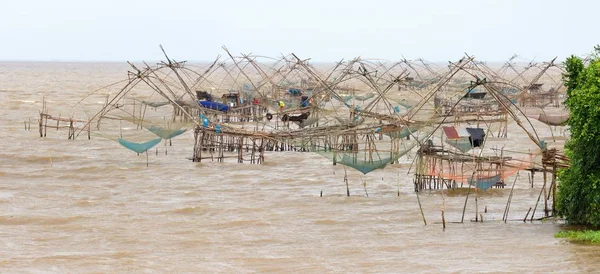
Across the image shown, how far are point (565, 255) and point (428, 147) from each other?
348cm

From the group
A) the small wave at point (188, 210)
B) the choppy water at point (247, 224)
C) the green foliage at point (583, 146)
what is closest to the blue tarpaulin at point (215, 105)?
the choppy water at point (247, 224)

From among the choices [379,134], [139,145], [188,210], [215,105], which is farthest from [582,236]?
[215,105]

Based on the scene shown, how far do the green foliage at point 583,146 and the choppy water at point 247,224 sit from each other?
1.53 ft

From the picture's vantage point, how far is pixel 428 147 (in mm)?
11336

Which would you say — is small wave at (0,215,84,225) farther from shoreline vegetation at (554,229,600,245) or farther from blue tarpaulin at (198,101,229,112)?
blue tarpaulin at (198,101,229,112)

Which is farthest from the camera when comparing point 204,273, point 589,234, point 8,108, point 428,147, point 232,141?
point 8,108

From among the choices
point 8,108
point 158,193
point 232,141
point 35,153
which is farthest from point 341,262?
point 8,108

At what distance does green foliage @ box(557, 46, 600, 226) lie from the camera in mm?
8430

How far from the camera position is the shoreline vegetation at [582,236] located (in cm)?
834

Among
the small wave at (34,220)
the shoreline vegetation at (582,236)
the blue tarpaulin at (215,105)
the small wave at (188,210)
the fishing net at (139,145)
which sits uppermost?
the blue tarpaulin at (215,105)

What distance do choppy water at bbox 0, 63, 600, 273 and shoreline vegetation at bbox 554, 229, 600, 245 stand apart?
13 centimetres

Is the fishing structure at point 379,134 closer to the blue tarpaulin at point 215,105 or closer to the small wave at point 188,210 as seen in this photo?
the blue tarpaulin at point 215,105

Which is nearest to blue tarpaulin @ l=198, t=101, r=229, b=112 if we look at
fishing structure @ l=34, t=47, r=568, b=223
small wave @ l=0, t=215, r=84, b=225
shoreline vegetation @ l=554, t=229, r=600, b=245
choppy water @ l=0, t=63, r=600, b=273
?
fishing structure @ l=34, t=47, r=568, b=223

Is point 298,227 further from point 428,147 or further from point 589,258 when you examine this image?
point 589,258
